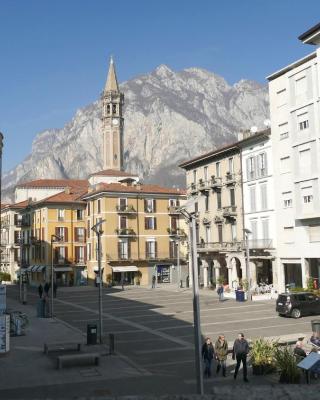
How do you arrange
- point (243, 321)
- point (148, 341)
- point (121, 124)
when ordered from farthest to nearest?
1. point (121, 124)
2. point (243, 321)
3. point (148, 341)

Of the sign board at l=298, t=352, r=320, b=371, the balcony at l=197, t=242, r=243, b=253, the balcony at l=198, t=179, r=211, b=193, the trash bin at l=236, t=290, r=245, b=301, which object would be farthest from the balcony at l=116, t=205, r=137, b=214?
the sign board at l=298, t=352, r=320, b=371

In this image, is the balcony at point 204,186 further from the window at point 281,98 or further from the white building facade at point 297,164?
the window at point 281,98

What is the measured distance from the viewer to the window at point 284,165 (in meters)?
45.4

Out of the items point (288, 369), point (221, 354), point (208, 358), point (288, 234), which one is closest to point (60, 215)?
point (288, 234)

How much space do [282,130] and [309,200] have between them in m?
7.75

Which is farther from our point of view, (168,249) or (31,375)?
(168,249)

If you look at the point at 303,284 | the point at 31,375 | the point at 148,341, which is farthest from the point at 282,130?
the point at 31,375

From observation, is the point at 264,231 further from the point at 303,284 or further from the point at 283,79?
the point at 283,79

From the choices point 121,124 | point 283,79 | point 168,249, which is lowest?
point 168,249

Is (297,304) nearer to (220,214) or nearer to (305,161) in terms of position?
(305,161)

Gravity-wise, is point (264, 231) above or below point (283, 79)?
below

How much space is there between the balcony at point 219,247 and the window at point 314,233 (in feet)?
32.7

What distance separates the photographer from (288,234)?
45.5m

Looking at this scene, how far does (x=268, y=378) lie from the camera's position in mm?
16938
